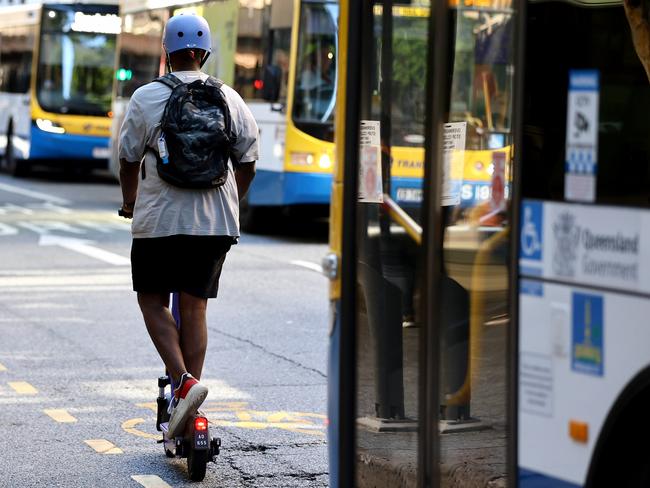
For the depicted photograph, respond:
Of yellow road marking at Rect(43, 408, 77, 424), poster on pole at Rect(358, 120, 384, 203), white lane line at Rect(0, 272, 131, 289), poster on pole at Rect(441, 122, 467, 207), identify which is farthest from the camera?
white lane line at Rect(0, 272, 131, 289)

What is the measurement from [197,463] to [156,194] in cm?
105

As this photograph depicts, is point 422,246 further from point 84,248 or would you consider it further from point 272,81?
point 272,81

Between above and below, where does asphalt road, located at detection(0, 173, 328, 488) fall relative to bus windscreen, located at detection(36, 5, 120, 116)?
below

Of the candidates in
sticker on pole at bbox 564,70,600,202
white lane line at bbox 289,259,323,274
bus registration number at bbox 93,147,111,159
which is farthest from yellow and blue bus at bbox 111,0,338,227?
sticker on pole at bbox 564,70,600,202

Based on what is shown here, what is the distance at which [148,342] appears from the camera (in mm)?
10086

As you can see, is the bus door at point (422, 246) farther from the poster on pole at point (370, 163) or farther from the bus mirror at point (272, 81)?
the bus mirror at point (272, 81)

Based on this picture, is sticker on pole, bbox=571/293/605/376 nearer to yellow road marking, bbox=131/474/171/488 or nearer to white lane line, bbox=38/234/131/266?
yellow road marking, bbox=131/474/171/488

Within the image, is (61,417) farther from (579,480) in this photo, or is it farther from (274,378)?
(579,480)

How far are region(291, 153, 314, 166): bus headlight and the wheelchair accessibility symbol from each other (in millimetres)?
14069

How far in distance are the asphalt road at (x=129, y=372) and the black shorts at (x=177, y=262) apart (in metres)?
0.75

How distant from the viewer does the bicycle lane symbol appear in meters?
7.28

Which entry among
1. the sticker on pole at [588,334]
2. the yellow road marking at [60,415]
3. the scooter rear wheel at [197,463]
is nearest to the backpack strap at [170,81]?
the scooter rear wheel at [197,463]

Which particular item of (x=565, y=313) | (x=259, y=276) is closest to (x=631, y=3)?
(x=565, y=313)

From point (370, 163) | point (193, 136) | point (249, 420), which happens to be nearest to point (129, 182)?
point (193, 136)
